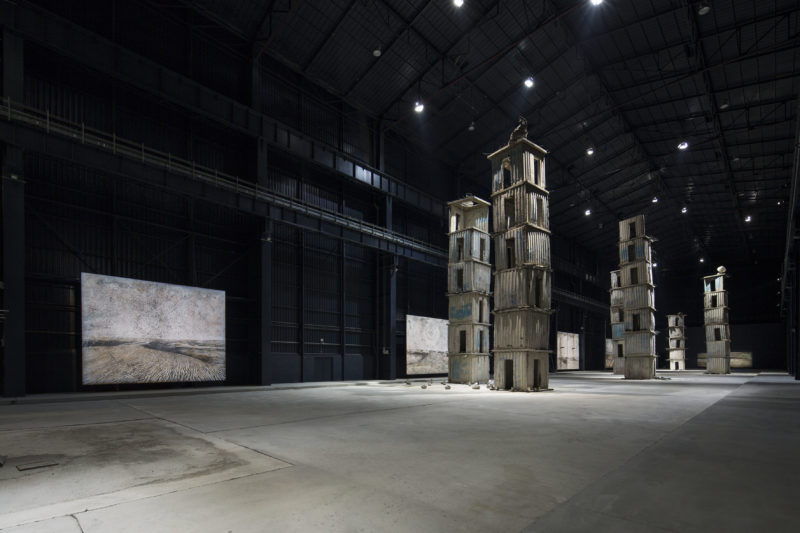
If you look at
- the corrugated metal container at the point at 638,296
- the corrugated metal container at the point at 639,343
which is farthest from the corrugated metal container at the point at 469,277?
the corrugated metal container at the point at 639,343

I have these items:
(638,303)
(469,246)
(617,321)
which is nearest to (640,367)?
(638,303)

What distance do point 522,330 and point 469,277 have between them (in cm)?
685

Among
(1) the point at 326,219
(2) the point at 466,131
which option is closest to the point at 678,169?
(2) the point at 466,131

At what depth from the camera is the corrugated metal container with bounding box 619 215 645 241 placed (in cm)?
3130

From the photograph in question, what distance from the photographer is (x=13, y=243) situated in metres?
16.1

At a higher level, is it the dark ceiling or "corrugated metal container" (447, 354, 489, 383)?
the dark ceiling

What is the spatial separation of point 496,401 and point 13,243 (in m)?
18.9

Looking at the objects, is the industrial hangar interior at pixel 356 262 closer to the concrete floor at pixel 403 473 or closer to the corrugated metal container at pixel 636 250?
the concrete floor at pixel 403 473

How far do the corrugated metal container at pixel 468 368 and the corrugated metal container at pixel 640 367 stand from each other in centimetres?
1255

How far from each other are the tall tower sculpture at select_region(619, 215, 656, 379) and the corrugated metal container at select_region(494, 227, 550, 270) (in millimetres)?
13137

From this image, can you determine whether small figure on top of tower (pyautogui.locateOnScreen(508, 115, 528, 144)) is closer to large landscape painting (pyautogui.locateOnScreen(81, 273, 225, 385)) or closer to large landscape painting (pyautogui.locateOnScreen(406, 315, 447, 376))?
large landscape painting (pyautogui.locateOnScreen(406, 315, 447, 376))

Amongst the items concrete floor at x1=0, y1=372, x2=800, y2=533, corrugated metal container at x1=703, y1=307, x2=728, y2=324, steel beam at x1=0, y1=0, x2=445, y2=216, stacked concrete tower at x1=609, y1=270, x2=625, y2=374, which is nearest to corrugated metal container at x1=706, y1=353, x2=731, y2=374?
corrugated metal container at x1=703, y1=307, x2=728, y2=324

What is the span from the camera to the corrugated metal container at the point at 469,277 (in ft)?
86.0

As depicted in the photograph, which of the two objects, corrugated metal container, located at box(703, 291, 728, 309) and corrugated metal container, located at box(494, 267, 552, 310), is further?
corrugated metal container, located at box(703, 291, 728, 309)
